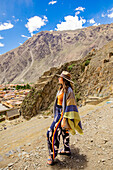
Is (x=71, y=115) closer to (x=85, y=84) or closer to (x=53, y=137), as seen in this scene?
(x=53, y=137)

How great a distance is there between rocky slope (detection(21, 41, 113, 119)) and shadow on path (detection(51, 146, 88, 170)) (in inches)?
213

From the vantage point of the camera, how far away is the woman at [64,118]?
2.11 meters

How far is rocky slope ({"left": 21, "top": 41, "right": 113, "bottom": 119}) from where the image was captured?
27.4 ft

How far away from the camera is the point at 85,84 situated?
410 inches

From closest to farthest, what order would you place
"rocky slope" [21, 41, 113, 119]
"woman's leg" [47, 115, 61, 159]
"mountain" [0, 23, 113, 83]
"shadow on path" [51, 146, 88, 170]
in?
"shadow on path" [51, 146, 88, 170]
"woman's leg" [47, 115, 61, 159]
"rocky slope" [21, 41, 113, 119]
"mountain" [0, 23, 113, 83]

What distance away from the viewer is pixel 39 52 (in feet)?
376

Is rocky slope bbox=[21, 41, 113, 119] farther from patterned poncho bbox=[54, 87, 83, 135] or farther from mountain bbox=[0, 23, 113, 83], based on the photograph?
mountain bbox=[0, 23, 113, 83]

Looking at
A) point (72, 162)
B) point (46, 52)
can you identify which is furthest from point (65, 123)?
point (46, 52)

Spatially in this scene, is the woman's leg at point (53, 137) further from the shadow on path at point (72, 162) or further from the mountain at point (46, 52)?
the mountain at point (46, 52)

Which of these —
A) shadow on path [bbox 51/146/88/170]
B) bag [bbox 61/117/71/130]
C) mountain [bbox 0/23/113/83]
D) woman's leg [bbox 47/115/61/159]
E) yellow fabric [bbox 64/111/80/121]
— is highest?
mountain [bbox 0/23/113/83]

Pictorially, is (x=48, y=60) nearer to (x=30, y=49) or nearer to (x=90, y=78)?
(x=30, y=49)

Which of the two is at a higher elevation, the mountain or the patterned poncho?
the mountain

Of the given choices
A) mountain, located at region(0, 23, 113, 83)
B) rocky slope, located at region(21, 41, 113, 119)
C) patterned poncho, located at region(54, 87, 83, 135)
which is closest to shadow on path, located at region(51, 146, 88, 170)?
patterned poncho, located at region(54, 87, 83, 135)

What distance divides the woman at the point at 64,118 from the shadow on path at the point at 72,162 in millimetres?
98
